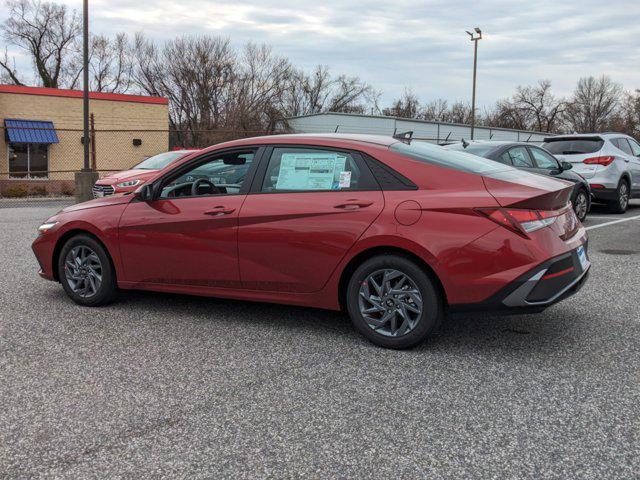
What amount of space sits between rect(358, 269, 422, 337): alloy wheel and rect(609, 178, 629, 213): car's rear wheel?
1039 cm

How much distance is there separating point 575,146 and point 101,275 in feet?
35.0

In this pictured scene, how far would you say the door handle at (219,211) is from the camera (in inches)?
188

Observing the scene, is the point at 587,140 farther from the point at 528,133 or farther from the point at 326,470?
the point at 528,133

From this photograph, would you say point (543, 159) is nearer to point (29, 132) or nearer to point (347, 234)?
point (347, 234)

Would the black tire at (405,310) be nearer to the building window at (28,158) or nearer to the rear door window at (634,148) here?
the rear door window at (634,148)

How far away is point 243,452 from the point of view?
287cm

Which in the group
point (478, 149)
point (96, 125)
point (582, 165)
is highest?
point (96, 125)

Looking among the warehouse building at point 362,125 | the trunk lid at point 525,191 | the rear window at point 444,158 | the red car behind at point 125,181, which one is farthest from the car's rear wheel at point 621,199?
the warehouse building at point 362,125

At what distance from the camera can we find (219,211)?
15.8ft

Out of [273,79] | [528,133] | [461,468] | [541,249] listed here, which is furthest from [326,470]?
[528,133]

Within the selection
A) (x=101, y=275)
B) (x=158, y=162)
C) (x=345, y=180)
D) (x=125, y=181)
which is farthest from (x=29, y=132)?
(x=345, y=180)

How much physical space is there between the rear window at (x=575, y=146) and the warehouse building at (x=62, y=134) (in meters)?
16.3

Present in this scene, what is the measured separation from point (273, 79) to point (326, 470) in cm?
4593

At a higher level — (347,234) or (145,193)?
(145,193)
